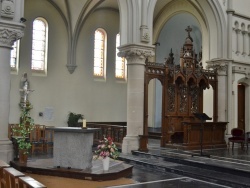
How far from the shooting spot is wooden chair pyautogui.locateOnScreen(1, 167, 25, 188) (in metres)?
3.44

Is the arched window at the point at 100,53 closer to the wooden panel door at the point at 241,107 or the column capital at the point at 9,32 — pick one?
the wooden panel door at the point at 241,107

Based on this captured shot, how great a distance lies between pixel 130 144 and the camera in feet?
40.2

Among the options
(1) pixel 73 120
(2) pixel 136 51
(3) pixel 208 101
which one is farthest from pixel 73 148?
(1) pixel 73 120

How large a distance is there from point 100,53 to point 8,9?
1066 centimetres

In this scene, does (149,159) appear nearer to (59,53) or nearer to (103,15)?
(59,53)

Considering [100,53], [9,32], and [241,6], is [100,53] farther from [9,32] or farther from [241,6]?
[9,32]

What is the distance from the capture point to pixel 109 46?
20.0 meters

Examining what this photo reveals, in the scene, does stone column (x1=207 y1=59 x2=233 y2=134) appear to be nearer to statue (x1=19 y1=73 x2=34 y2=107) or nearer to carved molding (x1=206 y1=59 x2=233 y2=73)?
carved molding (x1=206 y1=59 x2=233 y2=73)

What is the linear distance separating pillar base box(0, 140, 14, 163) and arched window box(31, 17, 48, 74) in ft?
28.9

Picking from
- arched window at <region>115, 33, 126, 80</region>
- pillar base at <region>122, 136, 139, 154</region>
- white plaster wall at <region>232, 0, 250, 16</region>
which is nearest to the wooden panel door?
white plaster wall at <region>232, 0, 250, 16</region>

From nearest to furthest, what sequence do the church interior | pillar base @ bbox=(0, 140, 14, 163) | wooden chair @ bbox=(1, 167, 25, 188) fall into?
wooden chair @ bbox=(1, 167, 25, 188), the church interior, pillar base @ bbox=(0, 140, 14, 163)

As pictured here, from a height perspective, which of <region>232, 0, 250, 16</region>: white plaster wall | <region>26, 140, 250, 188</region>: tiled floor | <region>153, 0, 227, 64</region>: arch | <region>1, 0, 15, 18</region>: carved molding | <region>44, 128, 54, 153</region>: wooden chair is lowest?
<region>26, 140, 250, 188</region>: tiled floor

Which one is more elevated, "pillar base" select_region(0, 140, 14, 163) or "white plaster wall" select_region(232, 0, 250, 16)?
"white plaster wall" select_region(232, 0, 250, 16)

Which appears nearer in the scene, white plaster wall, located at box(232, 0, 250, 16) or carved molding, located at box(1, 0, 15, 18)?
carved molding, located at box(1, 0, 15, 18)
